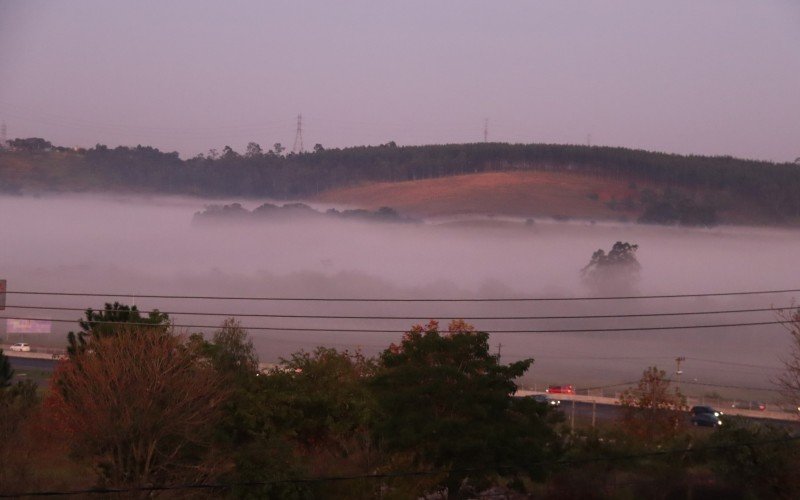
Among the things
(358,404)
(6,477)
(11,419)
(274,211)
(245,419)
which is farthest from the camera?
(274,211)

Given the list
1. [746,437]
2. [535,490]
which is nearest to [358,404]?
[535,490]

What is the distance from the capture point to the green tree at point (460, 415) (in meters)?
28.2

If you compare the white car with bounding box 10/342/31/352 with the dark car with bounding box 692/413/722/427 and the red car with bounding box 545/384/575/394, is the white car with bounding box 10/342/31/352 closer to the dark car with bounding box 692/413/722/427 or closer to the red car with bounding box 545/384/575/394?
the red car with bounding box 545/384/575/394

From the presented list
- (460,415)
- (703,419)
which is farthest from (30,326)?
(460,415)

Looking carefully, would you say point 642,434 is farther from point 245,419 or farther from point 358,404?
point 245,419

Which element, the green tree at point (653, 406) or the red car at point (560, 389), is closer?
A: the green tree at point (653, 406)

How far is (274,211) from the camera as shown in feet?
338

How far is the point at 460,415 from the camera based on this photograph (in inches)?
1144

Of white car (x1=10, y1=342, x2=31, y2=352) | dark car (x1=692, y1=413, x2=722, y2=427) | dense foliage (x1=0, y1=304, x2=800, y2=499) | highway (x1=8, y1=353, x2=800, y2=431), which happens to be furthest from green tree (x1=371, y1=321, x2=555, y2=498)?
white car (x1=10, y1=342, x2=31, y2=352)

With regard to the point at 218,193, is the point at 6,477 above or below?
below

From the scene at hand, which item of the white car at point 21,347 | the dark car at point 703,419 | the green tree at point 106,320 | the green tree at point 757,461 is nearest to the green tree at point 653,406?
the dark car at point 703,419

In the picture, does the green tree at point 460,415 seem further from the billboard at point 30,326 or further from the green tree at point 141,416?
the billboard at point 30,326

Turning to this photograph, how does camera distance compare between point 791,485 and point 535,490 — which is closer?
point 791,485

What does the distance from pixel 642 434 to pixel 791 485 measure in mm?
14286
